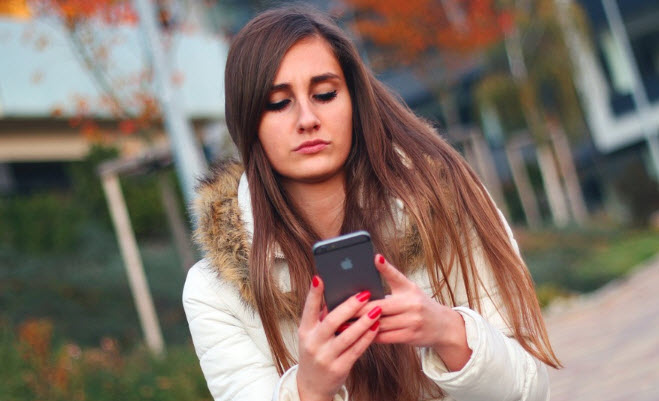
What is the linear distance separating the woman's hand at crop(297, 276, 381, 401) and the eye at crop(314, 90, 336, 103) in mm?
645

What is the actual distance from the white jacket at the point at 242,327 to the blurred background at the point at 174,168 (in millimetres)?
381

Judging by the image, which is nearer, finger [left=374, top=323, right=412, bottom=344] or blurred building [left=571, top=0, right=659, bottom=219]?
finger [left=374, top=323, right=412, bottom=344]

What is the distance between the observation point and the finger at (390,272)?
74.2 inches

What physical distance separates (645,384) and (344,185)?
5.02m

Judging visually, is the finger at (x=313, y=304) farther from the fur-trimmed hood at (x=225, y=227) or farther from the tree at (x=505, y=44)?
the tree at (x=505, y=44)

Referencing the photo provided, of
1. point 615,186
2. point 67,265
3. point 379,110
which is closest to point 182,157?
point 67,265

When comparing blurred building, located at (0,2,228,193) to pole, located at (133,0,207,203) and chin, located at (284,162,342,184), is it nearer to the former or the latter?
pole, located at (133,0,207,203)

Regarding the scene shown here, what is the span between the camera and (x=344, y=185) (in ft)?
8.27

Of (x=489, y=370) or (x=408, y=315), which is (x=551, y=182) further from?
(x=408, y=315)

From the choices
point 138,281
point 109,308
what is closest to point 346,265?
point 138,281

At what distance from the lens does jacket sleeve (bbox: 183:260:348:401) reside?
2299 mm

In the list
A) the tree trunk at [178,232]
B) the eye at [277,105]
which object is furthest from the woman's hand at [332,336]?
the tree trunk at [178,232]

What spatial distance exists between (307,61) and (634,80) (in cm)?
2827

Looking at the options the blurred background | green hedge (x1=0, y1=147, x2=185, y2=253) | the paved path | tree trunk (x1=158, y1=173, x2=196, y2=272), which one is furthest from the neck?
green hedge (x1=0, y1=147, x2=185, y2=253)
